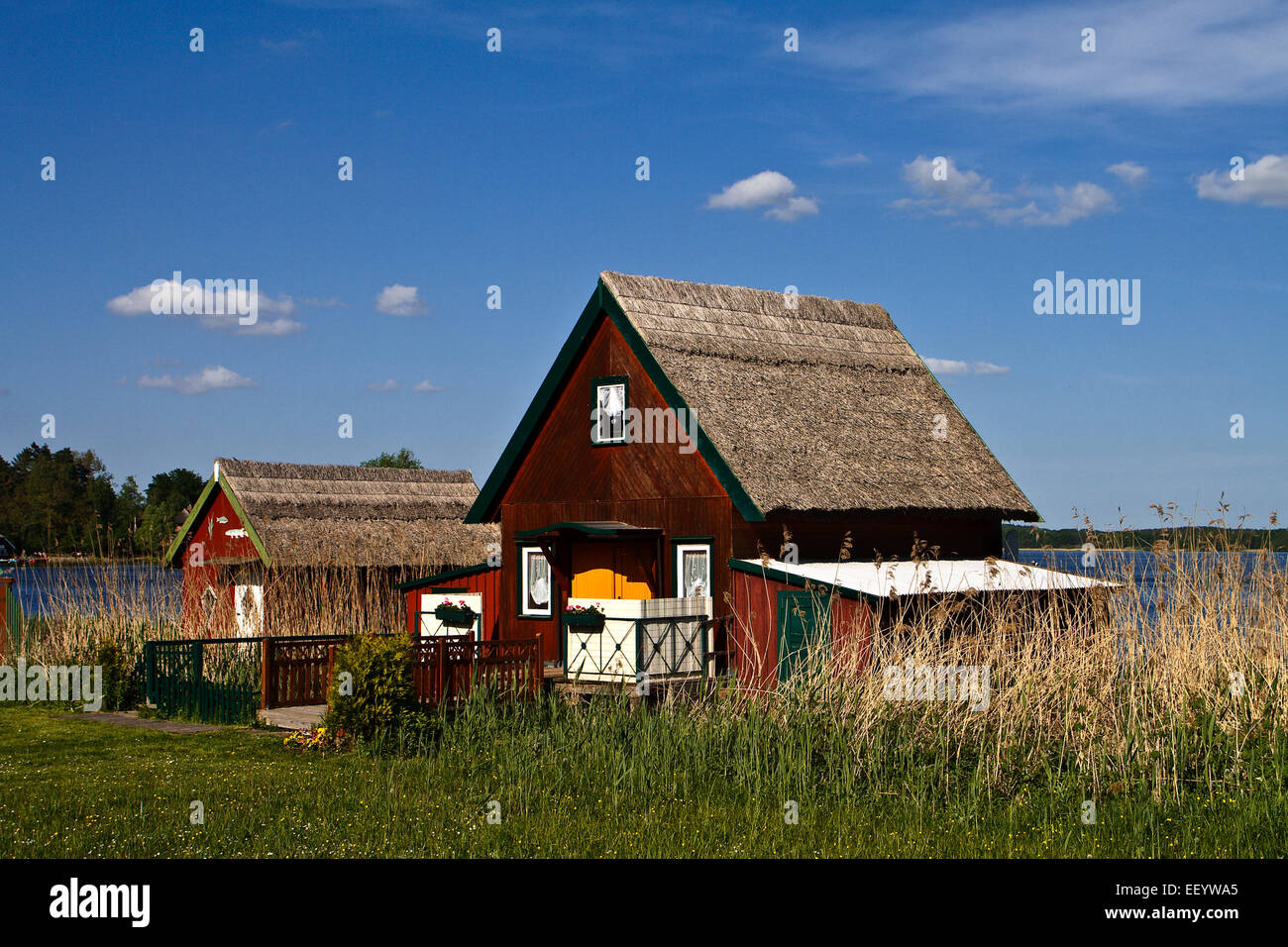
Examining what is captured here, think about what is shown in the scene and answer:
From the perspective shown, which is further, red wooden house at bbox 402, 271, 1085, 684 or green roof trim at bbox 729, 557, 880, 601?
red wooden house at bbox 402, 271, 1085, 684

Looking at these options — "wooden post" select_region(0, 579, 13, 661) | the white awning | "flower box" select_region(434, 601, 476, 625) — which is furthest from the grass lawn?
"wooden post" select_region(0, 579, 13, 661)

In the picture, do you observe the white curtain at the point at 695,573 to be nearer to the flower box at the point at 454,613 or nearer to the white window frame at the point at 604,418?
the white window frame at the point at 604,418

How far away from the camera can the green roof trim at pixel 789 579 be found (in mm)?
17375

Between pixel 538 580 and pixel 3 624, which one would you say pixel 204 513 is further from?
pixel 538 580

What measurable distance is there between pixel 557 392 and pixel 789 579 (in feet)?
19.8

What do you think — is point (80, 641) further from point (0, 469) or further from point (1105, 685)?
point (0, 469)

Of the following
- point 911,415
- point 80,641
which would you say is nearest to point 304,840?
point 80,641

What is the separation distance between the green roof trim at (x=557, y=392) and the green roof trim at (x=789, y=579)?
713 millimetres

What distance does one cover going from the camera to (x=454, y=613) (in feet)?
75.7

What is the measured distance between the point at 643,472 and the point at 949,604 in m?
5.80

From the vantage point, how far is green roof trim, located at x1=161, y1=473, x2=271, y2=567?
31422 mm

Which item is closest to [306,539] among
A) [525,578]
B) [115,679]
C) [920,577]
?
[525,578]

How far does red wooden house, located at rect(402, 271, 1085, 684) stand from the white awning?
124 millimetres

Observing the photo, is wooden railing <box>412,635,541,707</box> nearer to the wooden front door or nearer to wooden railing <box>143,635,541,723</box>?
wooden railing <box>143,635,541,723</box>
